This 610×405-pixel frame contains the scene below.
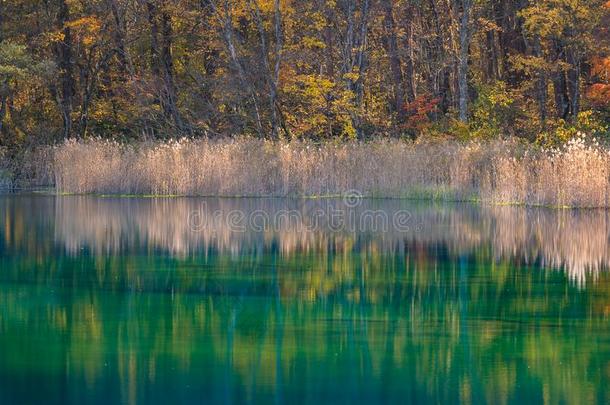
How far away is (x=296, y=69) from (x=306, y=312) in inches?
1054

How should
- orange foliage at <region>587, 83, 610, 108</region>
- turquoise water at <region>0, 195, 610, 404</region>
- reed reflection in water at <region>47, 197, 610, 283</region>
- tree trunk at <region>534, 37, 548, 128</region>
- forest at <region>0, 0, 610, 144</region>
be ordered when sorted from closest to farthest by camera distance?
turquoise water at <region>0, 195, 610, 404</region>, reed reflection in water at <region>47, 197, 610, 283</region>, orange foliage at <region>587, 83, 610, 108</region>, forest at <region>0, 0, 610, 144</region>, tree trunk at <region>534, 37, 548, 128</region>

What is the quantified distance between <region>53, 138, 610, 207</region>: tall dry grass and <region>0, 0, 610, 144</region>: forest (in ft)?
14.2

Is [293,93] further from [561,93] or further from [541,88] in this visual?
[561,93]

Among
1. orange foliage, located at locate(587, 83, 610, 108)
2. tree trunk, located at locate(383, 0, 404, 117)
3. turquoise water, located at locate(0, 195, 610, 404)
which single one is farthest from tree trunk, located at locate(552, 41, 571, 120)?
turquoise water, located at locate(0, 195, 610, 404)

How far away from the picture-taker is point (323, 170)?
2598cm

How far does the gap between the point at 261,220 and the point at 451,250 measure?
568 centimetres

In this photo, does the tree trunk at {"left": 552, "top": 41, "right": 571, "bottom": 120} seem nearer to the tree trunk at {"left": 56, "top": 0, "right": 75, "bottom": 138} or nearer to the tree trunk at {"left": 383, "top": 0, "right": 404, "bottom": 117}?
the tree trunk at {"left": 383, "top": 0, "right": 404, "bottom": 117}

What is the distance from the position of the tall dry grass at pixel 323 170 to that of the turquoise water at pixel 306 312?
13.9 ft

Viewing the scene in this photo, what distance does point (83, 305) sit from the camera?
10820 mm

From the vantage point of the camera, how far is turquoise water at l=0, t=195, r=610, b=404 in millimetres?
7445

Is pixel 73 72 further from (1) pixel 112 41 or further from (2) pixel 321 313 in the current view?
(2) pixel 321 313

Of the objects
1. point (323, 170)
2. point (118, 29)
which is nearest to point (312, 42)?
point (118, 29)

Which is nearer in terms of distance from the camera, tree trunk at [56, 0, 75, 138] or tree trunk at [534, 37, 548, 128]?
tree trunk at [534, 37, 548, 128]

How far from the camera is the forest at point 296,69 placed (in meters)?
33.1
